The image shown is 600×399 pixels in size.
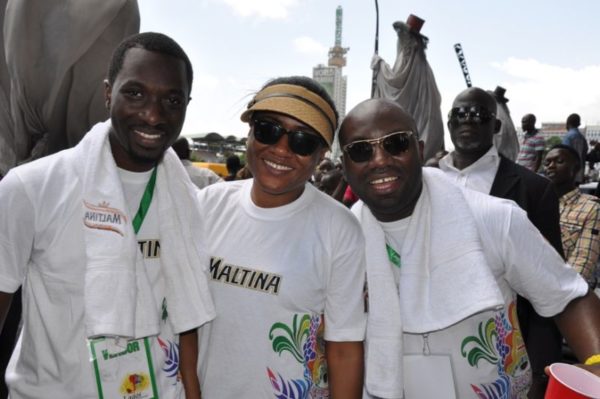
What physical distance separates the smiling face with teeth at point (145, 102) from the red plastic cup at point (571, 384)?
4.82ft

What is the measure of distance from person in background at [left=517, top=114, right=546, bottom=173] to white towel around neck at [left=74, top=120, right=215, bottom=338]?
7382 mm

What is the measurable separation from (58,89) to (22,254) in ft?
5.10

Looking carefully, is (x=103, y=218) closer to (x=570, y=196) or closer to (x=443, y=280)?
(x=443, y=280)

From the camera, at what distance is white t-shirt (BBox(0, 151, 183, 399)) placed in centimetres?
154

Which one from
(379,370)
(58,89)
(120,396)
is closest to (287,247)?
(379,370)

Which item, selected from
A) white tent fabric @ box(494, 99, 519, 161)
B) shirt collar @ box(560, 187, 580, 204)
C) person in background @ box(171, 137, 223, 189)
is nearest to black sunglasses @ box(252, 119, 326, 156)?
shirt collar @ box(560, 187, 580, 204)

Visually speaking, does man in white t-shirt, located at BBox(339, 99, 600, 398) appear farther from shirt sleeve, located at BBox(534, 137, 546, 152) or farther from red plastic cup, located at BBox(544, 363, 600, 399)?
shirt sleeve, located at BBox(534, 137, 546, 152)

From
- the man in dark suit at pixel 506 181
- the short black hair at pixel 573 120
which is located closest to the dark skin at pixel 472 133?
the man in dark suit at pixel 506 181

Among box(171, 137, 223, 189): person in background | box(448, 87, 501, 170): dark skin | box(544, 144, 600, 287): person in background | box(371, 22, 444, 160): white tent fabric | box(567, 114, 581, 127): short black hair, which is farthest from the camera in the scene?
box(567, 114, 581, 127): short black hair

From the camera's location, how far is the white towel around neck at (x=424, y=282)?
5.90ft

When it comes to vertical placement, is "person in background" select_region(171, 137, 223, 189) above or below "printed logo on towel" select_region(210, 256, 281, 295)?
above

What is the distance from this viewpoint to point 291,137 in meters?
1.92

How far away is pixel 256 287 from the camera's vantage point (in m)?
1.82

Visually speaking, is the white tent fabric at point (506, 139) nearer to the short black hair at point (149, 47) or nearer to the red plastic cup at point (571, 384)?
the short black hair at point (149, 47)
